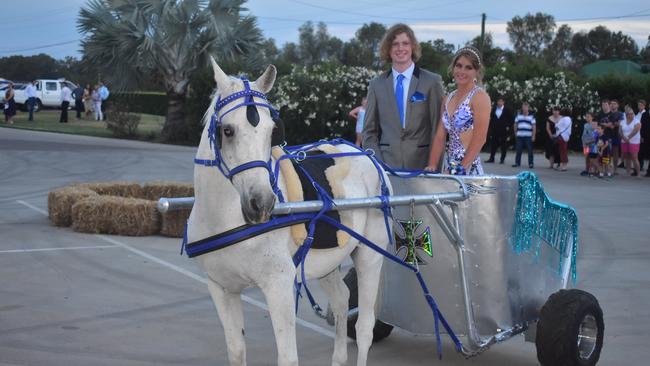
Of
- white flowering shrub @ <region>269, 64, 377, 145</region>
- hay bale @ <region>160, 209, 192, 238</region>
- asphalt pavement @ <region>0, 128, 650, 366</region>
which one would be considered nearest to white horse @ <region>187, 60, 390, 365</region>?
asphalt pavement @ <region>0, 128, 650, 366</region>

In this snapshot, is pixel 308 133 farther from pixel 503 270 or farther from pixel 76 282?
pixel 503 270

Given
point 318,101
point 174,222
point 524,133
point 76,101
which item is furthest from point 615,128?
point 76,101

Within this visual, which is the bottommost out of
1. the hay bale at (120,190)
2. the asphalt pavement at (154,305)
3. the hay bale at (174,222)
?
the asphalt pavement at (154,305)

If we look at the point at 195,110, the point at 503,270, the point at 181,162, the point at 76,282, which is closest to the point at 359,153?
the point at 503,270

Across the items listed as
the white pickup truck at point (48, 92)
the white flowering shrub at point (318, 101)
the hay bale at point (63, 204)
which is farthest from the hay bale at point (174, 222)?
the white pickup truck at point (48, 92)

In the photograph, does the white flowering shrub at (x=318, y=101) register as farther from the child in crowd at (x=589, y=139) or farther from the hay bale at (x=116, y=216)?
the hay bale at (x=116, y=216)

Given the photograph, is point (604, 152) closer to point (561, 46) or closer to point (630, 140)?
point (630, 140)

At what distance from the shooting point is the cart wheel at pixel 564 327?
17.8ft

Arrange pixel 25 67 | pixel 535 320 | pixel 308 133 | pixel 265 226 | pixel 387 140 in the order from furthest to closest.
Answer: pixel 25 67 → pixel 308 133 → pixel 387 140 → pixel 535 320 → pixel 265 226

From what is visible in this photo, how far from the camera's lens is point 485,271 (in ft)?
18.4

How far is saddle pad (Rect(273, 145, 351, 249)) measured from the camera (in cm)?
458

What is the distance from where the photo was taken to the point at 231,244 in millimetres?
4227

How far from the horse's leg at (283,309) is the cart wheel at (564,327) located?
2.04 m

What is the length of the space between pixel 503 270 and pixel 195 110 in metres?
27.5
